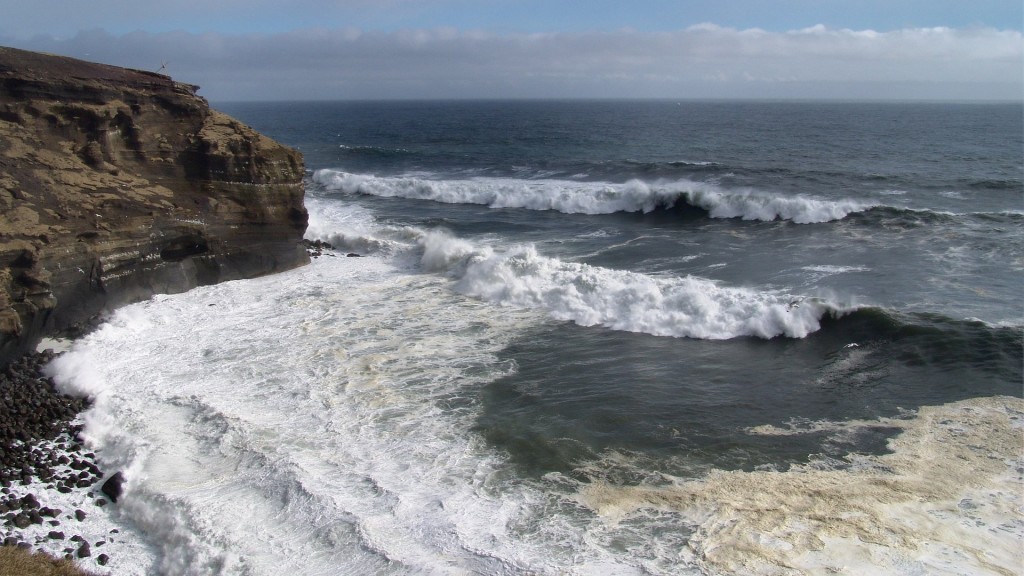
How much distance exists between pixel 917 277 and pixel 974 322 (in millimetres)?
3827

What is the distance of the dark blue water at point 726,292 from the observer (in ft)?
34.9

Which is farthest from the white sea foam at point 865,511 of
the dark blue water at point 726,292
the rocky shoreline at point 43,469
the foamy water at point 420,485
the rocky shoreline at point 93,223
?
the rocky shoreline at point 93,223

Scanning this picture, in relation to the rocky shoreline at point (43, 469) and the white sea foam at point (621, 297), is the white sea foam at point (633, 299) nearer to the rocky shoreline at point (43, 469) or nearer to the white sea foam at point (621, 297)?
the white sea foam at point (621, 297)

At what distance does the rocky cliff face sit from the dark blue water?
4.72 metres

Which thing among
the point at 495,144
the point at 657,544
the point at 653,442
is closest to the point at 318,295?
the point at 653,442

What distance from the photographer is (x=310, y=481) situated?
8914 millimetres

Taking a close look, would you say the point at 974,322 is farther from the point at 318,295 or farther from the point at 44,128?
the point at 44,128

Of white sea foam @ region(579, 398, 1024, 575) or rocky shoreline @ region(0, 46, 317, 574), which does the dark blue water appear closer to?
white sea foam @ region(579, 398, 1024, 575)

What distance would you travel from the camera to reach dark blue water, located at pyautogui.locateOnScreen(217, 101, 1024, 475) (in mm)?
10633

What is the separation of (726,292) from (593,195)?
14.5 metres

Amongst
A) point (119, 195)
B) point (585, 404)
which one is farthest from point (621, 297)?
point (119, 195)

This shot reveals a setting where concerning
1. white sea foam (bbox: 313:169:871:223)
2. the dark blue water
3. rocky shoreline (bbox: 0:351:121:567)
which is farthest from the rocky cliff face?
white sea foam (bbox: 313:169:871:223)

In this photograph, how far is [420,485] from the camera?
8.82 meters

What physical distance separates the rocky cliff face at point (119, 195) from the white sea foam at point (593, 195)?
44.7ft
